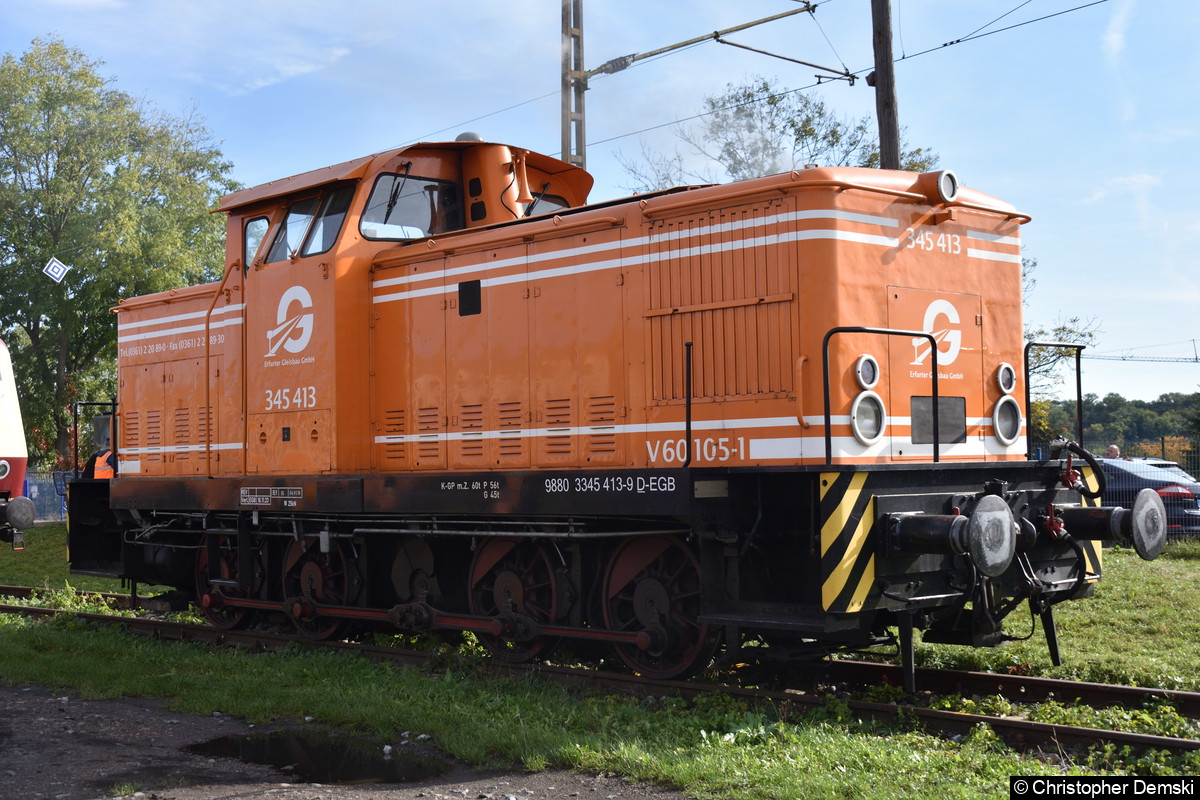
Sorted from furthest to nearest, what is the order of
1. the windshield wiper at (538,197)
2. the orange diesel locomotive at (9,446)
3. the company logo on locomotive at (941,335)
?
the orange diesel locomotive at (9,446) → the windshield wiper at (538,197) → the company logo on locomotive at (941,335)

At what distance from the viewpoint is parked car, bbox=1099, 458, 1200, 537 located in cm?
1526

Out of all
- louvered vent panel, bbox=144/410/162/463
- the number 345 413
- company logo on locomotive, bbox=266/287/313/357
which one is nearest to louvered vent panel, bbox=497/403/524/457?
the number 345 413

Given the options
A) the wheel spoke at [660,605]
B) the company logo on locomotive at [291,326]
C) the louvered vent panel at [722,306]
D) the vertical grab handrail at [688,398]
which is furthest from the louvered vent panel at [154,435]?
the vertical grab handrail at [688,398]

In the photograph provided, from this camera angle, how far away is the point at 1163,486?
1582 centimetres

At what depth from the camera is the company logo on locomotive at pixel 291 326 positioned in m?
9.01

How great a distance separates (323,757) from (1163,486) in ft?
45.3

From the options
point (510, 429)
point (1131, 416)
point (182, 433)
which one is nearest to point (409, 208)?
point (510, 429)

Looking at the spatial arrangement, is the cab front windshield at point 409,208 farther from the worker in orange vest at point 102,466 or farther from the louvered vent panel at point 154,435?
the worker in orange vest at point 102,466

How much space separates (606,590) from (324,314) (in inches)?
131

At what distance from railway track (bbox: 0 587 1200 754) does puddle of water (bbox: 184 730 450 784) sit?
5.23 feet

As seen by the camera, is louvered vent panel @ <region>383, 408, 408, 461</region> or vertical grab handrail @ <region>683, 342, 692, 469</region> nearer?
vertical grab handrail @ <region>683, 342, 692, 469</region>

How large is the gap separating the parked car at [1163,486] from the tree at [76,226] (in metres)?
21.0

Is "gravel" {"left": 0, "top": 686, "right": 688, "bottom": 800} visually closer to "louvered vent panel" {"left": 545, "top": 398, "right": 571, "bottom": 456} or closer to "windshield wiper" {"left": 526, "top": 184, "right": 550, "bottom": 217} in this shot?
"louvered vent panel" {"left": 545, "top": 398, "right": 571, "bottom": 456}

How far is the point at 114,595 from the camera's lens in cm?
1269
